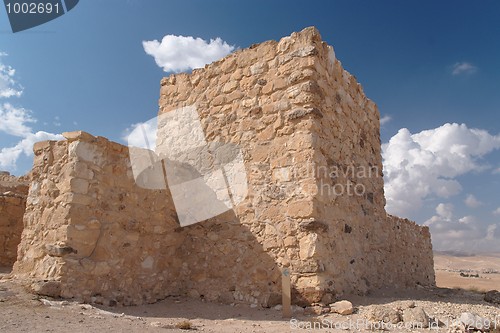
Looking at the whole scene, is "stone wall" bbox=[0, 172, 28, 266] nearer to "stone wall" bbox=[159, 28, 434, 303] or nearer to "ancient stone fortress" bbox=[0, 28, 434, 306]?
"ancient stone fortress" bbox=[0, 28, 434, 306]

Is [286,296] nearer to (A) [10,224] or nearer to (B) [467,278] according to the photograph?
(A) [10,224]

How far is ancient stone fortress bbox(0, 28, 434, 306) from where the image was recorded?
4.78 m

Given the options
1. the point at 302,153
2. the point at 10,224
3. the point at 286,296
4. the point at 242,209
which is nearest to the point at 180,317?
the point at 286,296

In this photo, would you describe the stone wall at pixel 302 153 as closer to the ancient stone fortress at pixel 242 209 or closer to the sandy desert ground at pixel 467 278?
the ancient stone fortress at pixel 242 209

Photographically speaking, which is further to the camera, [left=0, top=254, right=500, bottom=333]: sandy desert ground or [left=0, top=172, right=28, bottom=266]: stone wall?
[left=0, top=172, right=28, bottom=266]: stone wall

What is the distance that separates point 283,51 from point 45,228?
13.1ft

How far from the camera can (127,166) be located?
542cm

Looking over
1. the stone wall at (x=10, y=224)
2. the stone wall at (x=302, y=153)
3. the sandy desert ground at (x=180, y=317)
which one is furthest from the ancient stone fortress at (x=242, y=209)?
the stone wall at (x=10, y=224)

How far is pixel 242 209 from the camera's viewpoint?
18.7ft

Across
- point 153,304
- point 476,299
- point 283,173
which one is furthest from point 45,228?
point 476,299

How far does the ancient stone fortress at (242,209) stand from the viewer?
15.7ft

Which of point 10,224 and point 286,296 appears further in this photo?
point 10,224

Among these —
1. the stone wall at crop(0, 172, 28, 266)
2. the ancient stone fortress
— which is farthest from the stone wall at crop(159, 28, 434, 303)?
the stone wall at crop(0, 172, 28, 266)

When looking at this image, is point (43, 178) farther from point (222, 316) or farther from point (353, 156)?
point (353, 156)
